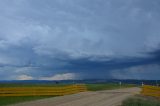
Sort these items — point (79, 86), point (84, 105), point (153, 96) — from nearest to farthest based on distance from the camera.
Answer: point (84, 105), point (153, 96), point (79, 86)

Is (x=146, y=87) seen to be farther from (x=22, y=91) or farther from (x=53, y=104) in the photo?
(x=53, y=104)

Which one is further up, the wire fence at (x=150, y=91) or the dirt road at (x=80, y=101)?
the wire fence at (x=150, y=91)

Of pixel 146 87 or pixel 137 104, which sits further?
pixel 146 87

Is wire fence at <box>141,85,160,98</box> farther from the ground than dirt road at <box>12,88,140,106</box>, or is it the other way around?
wire fence at <box>141,85,160,98</box>

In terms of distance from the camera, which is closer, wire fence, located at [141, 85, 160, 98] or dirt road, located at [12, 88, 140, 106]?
dirt road, located at [12, 88, 140, 106]

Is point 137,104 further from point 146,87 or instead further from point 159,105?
point 146,87

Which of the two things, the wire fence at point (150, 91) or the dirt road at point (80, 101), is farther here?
the wire fence at point (150, 91)

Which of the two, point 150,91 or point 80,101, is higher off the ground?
point 150,91

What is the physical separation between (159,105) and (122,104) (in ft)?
16.3

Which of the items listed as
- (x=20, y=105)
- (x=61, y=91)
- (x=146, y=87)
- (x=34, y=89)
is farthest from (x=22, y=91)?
(x=20, y=105)

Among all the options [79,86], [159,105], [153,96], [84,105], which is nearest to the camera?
[84,105]

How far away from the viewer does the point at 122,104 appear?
30.8m

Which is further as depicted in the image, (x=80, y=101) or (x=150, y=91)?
(x=150, y=91)

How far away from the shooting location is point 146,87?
152 ft
